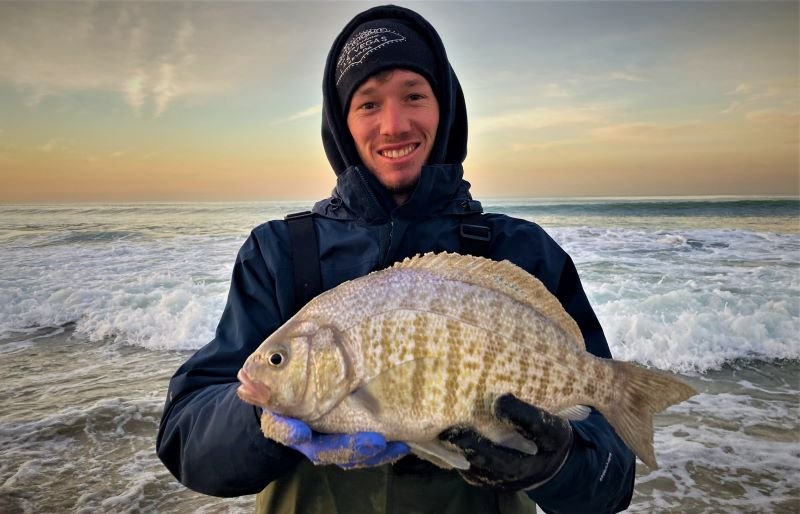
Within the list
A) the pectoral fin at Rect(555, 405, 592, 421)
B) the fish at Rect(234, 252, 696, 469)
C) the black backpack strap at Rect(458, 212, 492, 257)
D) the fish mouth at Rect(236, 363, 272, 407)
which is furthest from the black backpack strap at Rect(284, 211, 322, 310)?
the pectoral fin at Rect(555, 405, 592, 421)

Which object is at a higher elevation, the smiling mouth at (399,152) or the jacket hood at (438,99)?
the jacket hood at (438,99)

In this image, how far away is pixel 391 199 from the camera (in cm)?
271

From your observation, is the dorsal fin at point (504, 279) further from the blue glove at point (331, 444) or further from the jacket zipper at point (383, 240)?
the blue glove at point (331, 444)

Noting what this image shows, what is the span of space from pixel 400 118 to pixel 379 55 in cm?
41

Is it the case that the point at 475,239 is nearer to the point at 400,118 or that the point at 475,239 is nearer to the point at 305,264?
the point at 400,118

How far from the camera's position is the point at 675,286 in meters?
11.5

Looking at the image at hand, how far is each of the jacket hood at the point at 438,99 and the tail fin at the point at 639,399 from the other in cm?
152

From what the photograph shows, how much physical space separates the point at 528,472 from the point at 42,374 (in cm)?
839

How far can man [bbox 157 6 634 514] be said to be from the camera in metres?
1.97

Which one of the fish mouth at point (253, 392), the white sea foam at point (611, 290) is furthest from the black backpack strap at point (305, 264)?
the white sea foam at point (611, 290)

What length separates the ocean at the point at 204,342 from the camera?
15.8ft

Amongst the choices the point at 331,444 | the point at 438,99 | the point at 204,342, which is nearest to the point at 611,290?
the point at 204,342

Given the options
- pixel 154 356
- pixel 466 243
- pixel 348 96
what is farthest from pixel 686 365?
pixel 154 356

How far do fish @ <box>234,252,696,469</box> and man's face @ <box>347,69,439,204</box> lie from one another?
68 centimetres
